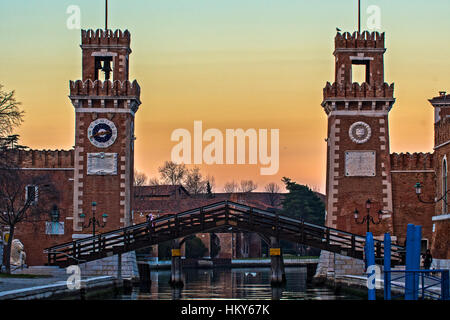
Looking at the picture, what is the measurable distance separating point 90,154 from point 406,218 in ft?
58.6

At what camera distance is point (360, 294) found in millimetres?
40656

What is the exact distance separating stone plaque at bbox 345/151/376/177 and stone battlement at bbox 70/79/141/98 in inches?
482

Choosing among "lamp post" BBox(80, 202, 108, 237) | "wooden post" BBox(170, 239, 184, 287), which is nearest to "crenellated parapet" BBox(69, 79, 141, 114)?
"lamp post" BBox(80, 202, 108, 237)

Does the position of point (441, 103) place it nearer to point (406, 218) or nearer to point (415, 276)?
point (406, 218)

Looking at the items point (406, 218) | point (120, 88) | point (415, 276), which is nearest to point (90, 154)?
point (120, 88)

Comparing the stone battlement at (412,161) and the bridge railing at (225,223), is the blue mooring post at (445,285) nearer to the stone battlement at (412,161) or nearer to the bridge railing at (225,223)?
the bridge railing at (225,223)

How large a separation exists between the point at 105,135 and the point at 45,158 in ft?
20.4

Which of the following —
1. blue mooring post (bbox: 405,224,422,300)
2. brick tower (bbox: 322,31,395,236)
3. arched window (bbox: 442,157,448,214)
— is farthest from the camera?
brick tower (bbox: 322,31,395,236)

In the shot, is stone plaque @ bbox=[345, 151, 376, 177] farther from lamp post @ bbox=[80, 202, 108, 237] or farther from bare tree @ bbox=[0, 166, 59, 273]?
bare tree @ bbox=[0, 166, 59, 273]

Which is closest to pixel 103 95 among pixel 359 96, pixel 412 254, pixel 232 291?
pixel 232 291

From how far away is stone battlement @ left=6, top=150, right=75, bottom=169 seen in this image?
53531 mm

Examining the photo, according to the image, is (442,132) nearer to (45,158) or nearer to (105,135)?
(105,135)

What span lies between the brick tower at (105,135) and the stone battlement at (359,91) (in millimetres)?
10790

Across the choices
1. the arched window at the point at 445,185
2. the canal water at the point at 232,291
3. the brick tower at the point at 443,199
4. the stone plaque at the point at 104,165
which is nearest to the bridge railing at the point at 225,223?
the brick tower at the point at 443,199
